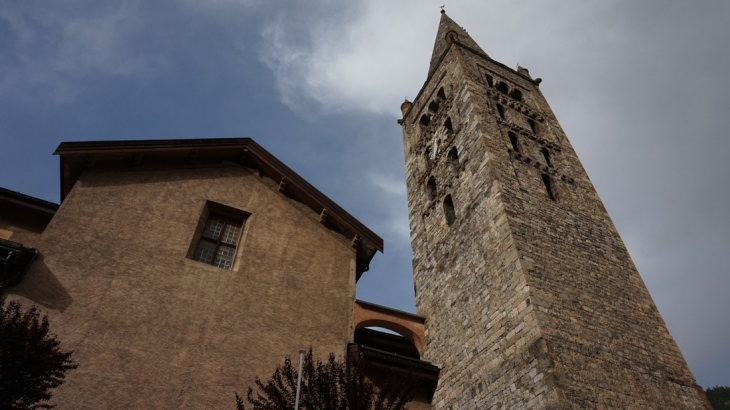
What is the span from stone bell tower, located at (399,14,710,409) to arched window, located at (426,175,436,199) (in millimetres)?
61

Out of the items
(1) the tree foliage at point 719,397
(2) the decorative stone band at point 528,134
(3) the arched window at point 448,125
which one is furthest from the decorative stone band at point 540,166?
(1) the tree foliage at point 719,397

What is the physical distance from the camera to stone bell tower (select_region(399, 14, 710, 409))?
9.96 m

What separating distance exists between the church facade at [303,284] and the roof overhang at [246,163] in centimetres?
5

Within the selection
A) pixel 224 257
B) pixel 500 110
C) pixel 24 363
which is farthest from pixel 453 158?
pixel 24 363

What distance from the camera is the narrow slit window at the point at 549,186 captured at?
605 inches

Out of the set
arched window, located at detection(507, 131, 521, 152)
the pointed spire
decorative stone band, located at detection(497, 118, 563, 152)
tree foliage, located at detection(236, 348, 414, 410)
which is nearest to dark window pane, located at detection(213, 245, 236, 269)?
tree foliage, located at detection(236, 348, 414, 410)

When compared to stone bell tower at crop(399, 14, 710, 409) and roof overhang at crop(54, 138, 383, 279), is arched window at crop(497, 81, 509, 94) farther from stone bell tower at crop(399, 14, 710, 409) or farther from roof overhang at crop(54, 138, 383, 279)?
roof overhang at crop(54, 138, 383, 279)

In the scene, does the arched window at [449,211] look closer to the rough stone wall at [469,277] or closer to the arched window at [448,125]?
the rough stone wall at [469,277]

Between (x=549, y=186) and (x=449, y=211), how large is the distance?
3.23m

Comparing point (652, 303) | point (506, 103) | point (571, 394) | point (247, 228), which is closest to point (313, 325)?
point (247, 228)

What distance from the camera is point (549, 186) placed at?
15.8m

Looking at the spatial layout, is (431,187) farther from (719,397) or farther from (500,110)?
(719,397)

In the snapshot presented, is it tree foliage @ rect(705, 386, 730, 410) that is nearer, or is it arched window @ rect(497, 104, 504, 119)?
arched window @ rect(497, 104, 504, 119)

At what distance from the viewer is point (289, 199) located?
13.9 m
